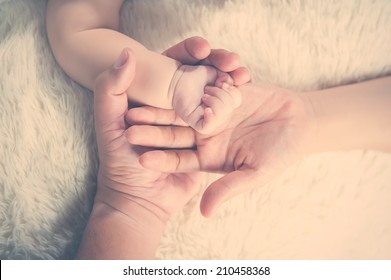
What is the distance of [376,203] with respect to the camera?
0.69 m

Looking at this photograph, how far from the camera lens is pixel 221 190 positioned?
57cm

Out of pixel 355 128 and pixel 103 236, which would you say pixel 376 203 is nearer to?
pixel 355 128

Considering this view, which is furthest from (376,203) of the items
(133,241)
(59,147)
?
(59,147)

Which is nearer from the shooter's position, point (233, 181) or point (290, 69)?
point (233, 181)

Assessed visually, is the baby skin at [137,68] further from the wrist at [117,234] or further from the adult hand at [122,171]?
the wrist at [117,234]

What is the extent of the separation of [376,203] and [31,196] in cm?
49

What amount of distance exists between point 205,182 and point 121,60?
0.68 ft

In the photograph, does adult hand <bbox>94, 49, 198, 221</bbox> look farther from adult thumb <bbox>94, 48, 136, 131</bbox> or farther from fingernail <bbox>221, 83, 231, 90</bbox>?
fingernail <bbox>221, 83, 231, 90</bbox>

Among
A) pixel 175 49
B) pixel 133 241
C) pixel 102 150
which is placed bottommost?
pixel 133 241

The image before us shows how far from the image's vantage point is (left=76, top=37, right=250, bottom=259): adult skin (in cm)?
62

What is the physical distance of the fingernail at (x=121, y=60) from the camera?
57cm

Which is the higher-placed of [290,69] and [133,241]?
[290,69]

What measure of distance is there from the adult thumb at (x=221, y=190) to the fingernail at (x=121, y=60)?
0.18m

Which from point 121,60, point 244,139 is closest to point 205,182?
point 244,139
